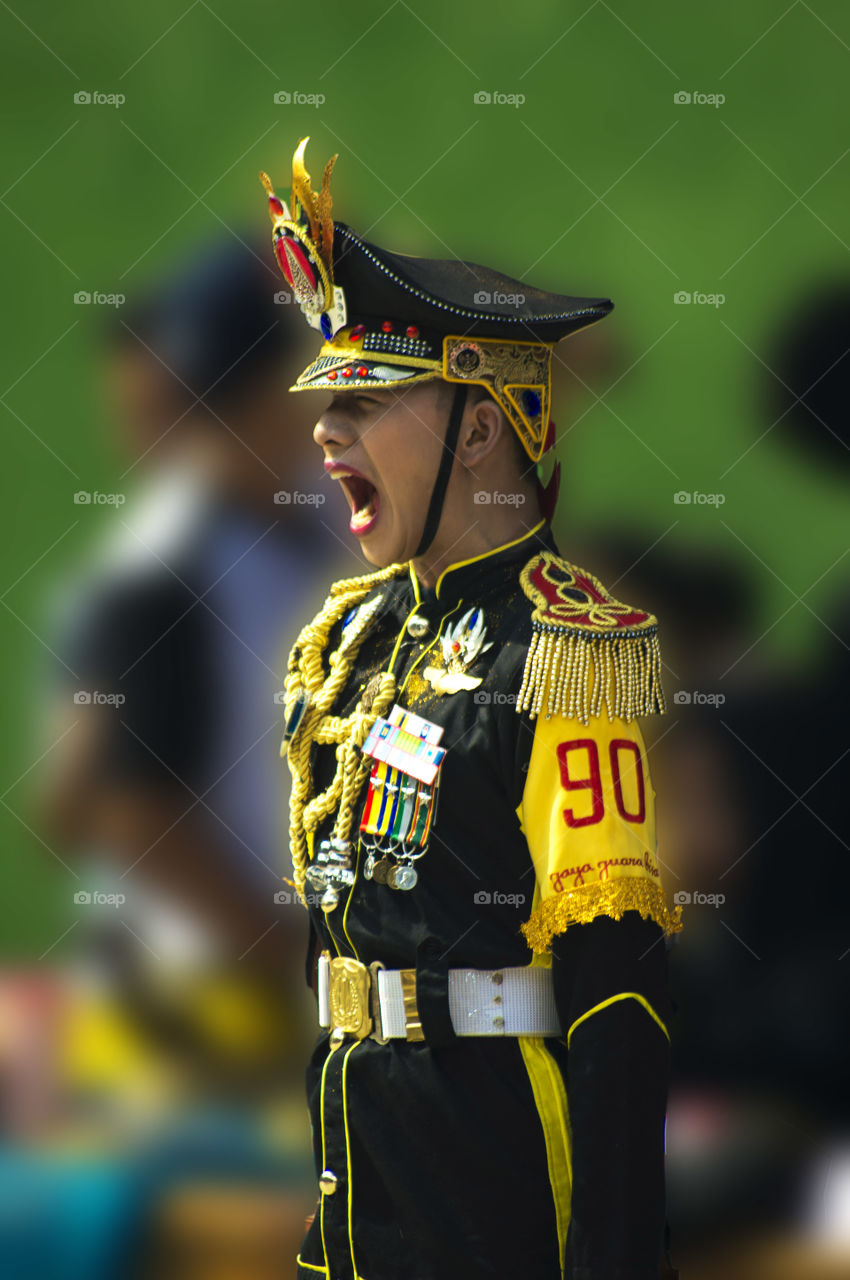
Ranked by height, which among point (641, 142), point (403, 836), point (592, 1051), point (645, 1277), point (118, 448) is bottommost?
point (645, 1277)

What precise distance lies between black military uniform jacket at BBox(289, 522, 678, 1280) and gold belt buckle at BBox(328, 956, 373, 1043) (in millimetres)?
20

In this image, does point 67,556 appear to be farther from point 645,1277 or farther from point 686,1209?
point 645,1277

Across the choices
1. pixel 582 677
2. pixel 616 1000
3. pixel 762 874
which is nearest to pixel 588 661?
pixel 582 677

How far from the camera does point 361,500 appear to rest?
7.89ft

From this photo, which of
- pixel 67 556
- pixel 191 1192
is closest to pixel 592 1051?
pixel 191 1192

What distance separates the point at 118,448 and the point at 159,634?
1.57ft

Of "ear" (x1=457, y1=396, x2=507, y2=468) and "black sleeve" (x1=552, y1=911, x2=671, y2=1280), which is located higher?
"ear" (x1=457, y1=396, x2=507, y2=468)

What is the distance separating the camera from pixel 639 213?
346 cm

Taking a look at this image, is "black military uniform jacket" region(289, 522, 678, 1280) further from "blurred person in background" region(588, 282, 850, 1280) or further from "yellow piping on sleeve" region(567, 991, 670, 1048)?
"blurred person in background" region(588, 282, 850, 1280)

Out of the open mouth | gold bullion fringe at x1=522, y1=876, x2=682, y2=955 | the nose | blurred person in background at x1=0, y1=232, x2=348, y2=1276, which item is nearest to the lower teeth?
the open mouth

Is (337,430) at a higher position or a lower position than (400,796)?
higher

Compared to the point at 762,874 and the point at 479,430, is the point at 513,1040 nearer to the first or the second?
the point at 479,430

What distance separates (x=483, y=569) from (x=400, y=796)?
0.36 metres

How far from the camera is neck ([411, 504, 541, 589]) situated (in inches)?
93.8
